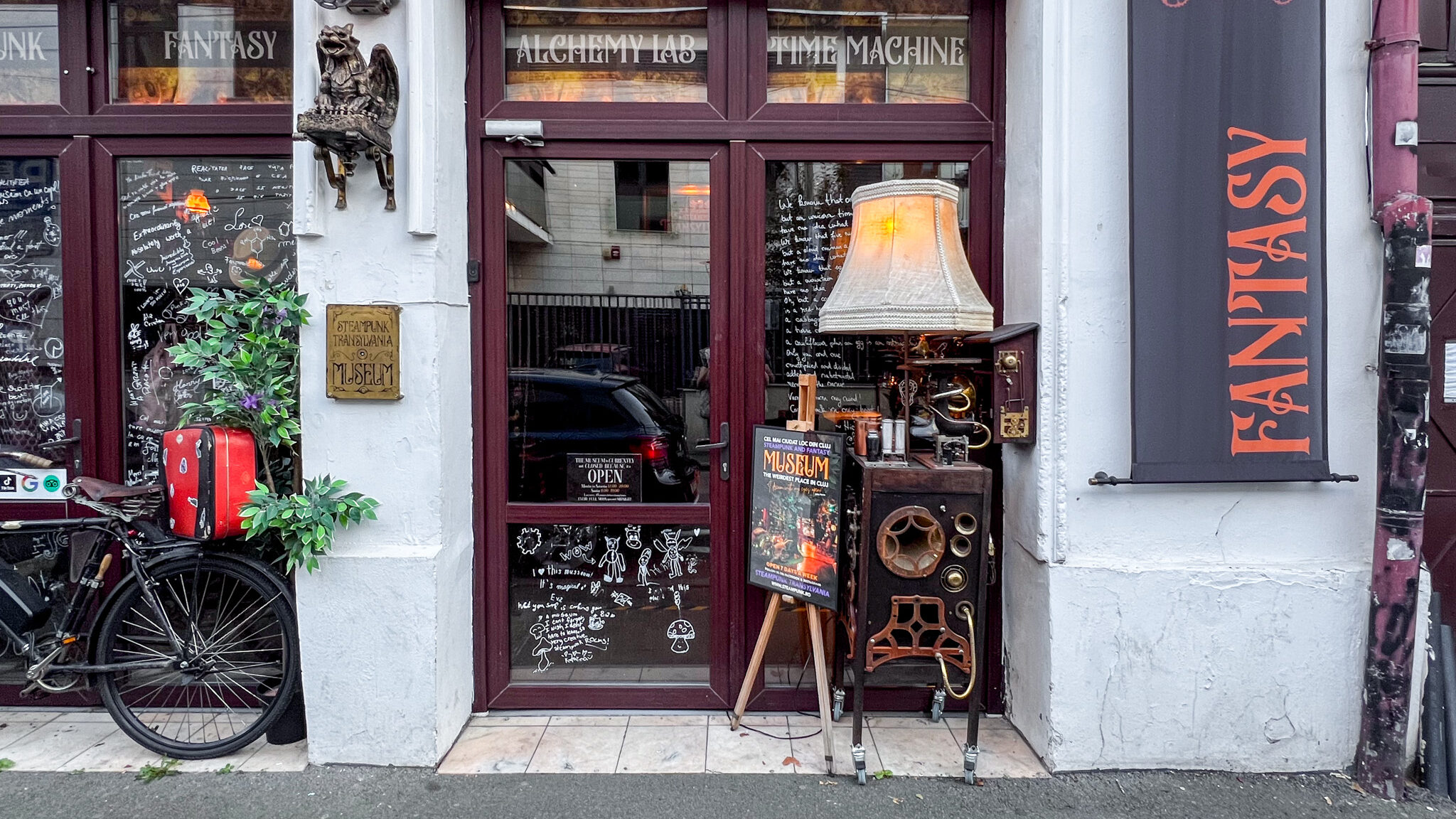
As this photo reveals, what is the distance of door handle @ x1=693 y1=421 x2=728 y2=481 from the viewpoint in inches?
145

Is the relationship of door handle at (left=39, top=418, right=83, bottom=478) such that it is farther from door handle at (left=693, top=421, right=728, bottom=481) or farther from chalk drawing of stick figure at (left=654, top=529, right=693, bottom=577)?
door handle at (left=693, top=421, right=728, bottom=481)

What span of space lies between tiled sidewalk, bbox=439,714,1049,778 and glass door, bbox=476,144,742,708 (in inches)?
6.1

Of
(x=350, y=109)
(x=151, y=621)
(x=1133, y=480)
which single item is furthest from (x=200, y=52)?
(x=1133, y=480)

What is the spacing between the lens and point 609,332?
3721mm

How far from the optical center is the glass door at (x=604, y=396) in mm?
3680

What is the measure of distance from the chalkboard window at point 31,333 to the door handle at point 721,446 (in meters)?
3.00

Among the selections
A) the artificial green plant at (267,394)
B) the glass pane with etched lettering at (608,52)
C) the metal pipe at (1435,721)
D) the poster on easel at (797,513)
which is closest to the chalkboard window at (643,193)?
the glass pane with etched lettering at (608,52)

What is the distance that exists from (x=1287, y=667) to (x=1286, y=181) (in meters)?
1.90

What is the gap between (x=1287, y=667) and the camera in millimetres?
3186

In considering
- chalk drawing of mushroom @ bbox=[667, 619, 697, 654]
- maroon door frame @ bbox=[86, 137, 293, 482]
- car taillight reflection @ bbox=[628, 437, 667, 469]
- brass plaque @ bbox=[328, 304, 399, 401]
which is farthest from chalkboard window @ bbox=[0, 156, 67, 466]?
chalk drawing of mushroom @ bbox=[667, 619, 697, 654]

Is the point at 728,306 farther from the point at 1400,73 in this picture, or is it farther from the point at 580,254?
the point at 1400,73

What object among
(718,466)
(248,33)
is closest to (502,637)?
(718,466)

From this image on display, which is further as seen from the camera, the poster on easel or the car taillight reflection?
the car taillight reflection

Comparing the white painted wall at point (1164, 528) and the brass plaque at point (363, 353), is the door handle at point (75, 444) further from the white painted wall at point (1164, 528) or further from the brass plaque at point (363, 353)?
the white painted wall at point (1164, 528)
